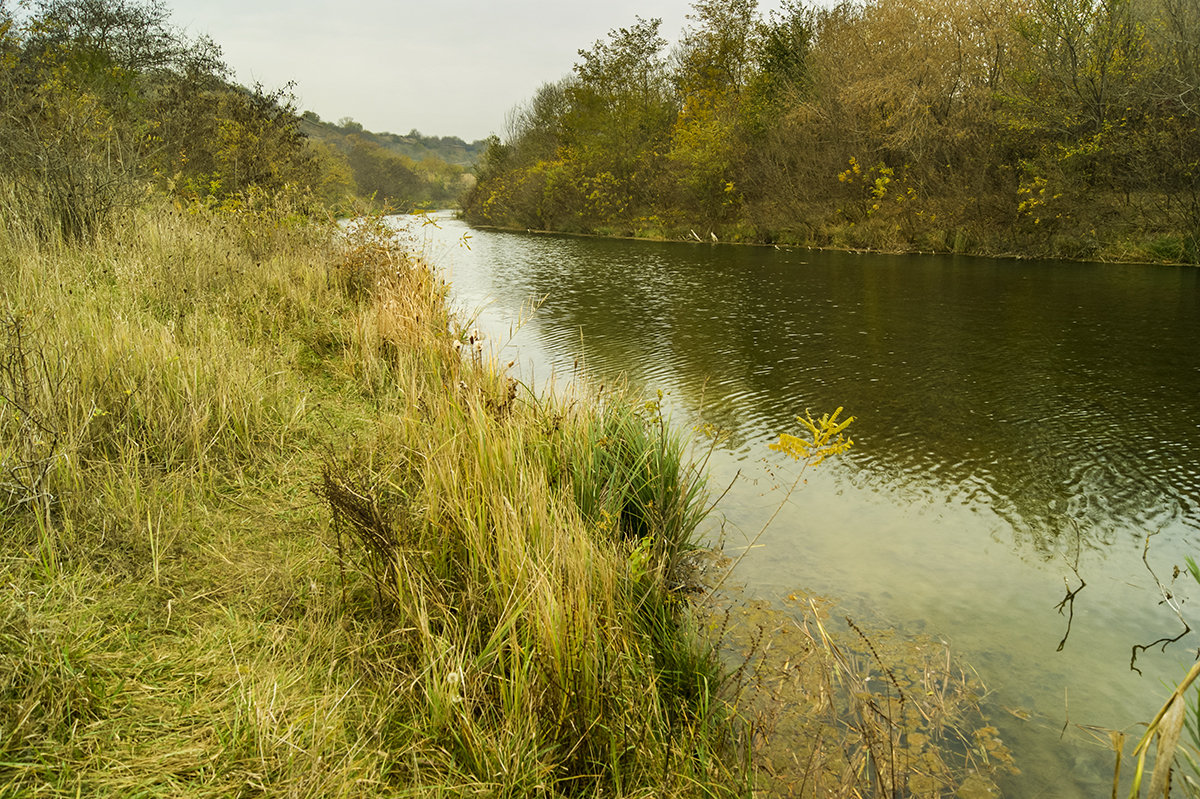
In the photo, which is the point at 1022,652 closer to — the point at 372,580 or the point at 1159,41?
the point at 372,580

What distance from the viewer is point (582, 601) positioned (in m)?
2.24

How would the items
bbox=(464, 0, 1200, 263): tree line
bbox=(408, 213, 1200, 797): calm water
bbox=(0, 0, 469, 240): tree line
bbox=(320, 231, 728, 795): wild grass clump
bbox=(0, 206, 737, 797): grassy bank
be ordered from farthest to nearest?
bbox=(464, 0, 1200, 263): tree line, bbox=(0, 0, 469, 240): tree line, bbox=(408, 213, 1200, 797): calm water, bbox=(320, 231, 728, 795): wild grass clump, bbox=(0, 206, 737, 797): grassy bank

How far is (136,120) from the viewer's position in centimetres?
1254

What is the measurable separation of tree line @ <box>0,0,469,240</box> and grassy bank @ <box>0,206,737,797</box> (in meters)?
2.74

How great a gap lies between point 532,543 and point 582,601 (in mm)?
398

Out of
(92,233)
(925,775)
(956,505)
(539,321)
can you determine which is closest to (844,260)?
(539,321)

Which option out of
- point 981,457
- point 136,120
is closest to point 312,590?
point 981,457

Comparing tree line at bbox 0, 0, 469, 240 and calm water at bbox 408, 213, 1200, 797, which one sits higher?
tree line at bbox 0, 0, 469, 240

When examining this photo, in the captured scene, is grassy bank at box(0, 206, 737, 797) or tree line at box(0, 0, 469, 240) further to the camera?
tree line at box(0, 0, 469, 240)

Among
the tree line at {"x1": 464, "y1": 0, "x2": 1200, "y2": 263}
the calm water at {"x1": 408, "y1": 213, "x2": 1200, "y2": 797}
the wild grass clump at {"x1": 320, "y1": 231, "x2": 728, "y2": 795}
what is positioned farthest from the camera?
the tree line at {"x1": 464, "y1": 0, "x2": 1200, "y2": 263}

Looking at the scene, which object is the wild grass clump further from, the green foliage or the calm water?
the green foliage

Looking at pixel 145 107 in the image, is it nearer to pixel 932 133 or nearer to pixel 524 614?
pixel 524 614

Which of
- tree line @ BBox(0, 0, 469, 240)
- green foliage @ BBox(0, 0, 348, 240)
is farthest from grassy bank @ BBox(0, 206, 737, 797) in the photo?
green foliage @ BBox(0, 0, 348, 240)

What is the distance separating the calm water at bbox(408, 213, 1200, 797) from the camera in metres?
3.14
